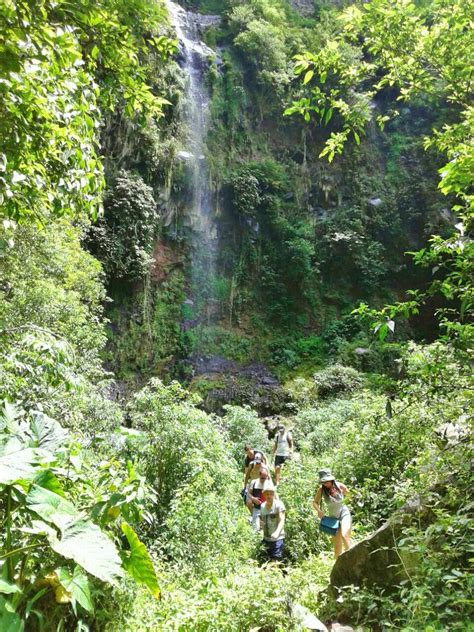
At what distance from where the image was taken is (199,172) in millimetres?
15859

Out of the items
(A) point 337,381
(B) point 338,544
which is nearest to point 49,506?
(B) point 338,544

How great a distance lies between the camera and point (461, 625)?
1.71m

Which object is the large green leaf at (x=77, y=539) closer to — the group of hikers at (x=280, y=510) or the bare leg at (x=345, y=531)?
the group of hikers at (x=280, y=510)

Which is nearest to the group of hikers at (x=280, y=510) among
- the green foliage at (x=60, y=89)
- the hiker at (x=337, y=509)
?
the hiker at (x=337, y=509)

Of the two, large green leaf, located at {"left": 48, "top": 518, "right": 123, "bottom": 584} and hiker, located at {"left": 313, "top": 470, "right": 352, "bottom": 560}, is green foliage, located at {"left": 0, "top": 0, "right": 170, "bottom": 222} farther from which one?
hiker, located at {"left": 313, "top": 470, "right": 352, "bottom": 560}

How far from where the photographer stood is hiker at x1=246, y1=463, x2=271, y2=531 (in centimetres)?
483

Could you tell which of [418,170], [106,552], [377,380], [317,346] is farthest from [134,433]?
[418,170]

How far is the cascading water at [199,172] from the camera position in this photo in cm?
1562

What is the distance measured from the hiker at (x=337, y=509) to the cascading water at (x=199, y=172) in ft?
37.9

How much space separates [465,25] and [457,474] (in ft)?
8.48

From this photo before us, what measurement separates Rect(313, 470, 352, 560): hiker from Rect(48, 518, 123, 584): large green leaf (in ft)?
8.17

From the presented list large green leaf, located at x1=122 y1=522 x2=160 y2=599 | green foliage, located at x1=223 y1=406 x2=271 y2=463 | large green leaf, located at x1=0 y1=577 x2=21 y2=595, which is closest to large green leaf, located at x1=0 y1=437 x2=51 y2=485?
large green leaf, located at x1=0 y1=577 x2=21 y2=595

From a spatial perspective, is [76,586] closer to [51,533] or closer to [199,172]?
[51,533]

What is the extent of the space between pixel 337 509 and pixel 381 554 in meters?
1.07
